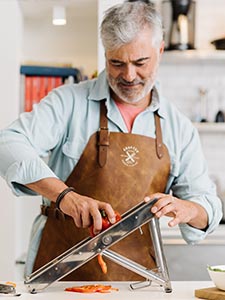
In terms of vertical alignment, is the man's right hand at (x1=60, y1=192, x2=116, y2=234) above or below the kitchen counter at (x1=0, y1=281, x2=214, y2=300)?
above

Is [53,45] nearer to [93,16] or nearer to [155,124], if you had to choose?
[93,16]

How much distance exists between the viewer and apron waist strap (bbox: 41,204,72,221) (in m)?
2.76

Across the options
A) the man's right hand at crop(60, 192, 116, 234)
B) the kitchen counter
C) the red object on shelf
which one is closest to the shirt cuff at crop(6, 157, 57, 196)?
the man's right hand at crop(60, 192, 116, 234)

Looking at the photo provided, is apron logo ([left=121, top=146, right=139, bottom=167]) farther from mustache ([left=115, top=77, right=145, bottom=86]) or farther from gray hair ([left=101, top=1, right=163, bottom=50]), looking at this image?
gray hair ([left=101, top=1, right=163, bottom=50])

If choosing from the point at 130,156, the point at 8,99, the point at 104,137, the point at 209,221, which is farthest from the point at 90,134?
the point at 8,99

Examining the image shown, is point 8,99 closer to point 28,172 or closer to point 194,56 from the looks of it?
point 194,56

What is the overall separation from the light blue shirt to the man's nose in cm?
16

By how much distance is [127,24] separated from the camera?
2.71 m

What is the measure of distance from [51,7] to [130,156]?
208 cm

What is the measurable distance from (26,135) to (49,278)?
25.1 inches

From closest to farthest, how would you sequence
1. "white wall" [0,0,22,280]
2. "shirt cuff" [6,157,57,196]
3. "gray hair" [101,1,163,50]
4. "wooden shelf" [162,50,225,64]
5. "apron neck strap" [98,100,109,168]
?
1. "shirt cuff" [6,157,57,196]
2. "gray hair" [101,1,163,50]
3. "apron neck strap" [98,100,109,168]
4. "white wall" [0,0,22,280]
5. "wooden shelf" [162,50,225,64]

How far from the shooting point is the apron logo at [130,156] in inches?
112

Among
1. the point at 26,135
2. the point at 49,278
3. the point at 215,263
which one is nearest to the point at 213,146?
the point at 215,263

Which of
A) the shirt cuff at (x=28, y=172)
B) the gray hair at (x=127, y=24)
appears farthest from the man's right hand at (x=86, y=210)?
the gray hair at (x=127, y=24)
